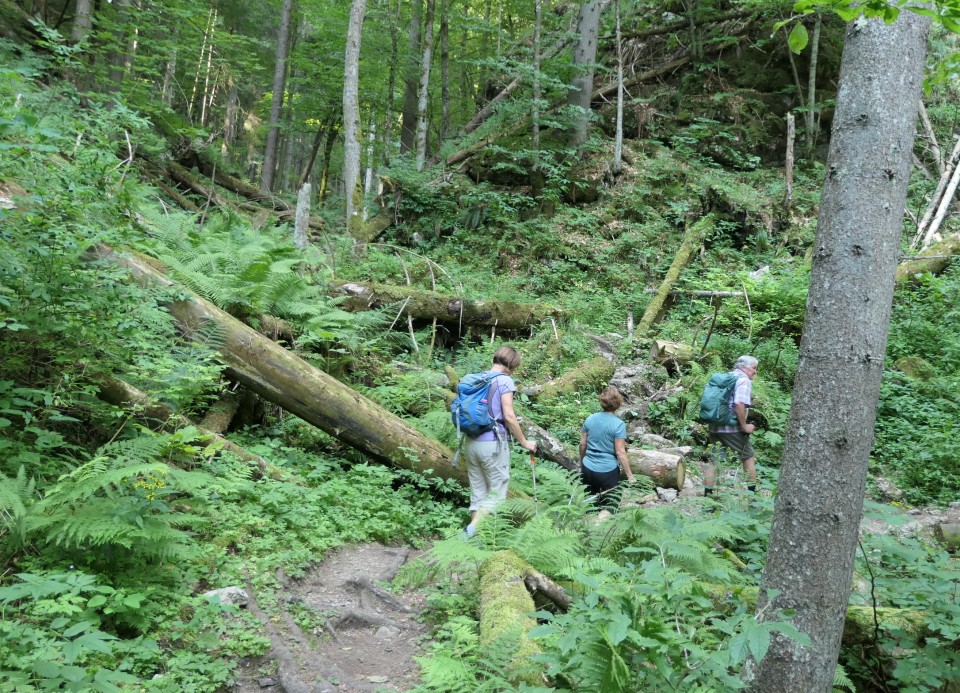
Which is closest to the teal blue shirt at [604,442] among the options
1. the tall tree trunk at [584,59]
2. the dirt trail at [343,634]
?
the dirt trail at [343,634]

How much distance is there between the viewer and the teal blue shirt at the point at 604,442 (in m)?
6.35

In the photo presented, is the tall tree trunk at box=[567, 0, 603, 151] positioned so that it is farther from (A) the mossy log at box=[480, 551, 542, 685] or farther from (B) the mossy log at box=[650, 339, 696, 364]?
(A) the mossy log at box=[480, 551, 542, 685]

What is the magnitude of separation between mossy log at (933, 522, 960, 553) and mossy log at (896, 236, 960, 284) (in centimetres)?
754

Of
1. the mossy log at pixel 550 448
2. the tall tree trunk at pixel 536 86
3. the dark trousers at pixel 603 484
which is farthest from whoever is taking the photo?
the tall tree trunk at pixel 536 86

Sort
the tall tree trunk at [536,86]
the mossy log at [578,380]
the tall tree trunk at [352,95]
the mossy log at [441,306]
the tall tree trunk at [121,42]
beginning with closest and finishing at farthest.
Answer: the mossy log at [578,380]
the mossy log at [441,306]
the tall tree trunk at [352,95]
the tall tree trunk at [121,42]
the tall tree trunk at [536,86]

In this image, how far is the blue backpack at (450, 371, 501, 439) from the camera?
5.80m

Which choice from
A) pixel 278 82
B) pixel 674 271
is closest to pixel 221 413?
pixel 674 271

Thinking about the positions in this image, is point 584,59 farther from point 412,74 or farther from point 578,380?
point 578,380

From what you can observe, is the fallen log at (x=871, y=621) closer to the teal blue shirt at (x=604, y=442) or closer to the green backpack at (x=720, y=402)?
the teal blue shirt at (x=604, y=442)

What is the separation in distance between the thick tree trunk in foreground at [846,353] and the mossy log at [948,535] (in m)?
4.83

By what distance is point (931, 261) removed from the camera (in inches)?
500

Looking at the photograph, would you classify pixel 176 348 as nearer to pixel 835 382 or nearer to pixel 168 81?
pixel 835 382

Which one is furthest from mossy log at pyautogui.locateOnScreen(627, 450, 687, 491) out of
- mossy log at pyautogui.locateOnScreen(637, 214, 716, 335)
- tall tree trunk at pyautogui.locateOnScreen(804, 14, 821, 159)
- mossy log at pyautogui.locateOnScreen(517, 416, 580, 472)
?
tall tree trunk at pyautogui.locateOnScreen(804, 14, 821, 159)

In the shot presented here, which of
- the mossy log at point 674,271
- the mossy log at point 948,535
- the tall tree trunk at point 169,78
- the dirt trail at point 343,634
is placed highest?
the tall tree trunk at point 169,78
